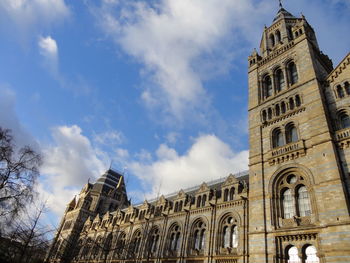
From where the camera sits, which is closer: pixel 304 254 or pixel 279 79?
pixel 304 254

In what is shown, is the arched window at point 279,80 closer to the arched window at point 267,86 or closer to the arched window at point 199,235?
the arched window at point 267,86

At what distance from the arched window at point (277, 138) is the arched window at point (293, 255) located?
870cm

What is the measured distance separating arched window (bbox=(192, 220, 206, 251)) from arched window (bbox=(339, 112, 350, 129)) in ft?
59.1

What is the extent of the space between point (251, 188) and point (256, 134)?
5.61 meters

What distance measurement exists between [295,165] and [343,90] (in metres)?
7.53

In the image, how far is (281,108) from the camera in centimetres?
2447

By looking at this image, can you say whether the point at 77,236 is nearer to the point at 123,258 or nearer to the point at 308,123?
the point at 123,258

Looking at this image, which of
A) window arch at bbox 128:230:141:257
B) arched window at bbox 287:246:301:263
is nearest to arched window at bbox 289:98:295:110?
arched window at bbox 287:246:301:263

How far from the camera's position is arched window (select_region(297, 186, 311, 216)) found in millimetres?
18517

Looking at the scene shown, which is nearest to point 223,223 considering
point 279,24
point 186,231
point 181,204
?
point 186,231

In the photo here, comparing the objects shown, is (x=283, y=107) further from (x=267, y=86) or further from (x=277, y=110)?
(x=267, y=86)

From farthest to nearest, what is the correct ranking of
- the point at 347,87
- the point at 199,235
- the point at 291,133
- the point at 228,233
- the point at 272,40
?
the point at 272,40 < the point at 199,235 < the point at 228,233 < the point at 291,133 < the point at 347,87

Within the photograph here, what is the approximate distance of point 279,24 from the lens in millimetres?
32125

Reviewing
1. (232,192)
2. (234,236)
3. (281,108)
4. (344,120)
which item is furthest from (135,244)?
(344,120)
